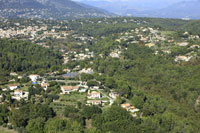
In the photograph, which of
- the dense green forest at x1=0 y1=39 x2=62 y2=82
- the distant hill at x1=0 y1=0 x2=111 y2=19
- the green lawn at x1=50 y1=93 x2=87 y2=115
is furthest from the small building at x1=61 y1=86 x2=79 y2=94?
the distant hill at x1=0 y1=0 x2=111 y2=19

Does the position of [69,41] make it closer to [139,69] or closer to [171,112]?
[139,69]

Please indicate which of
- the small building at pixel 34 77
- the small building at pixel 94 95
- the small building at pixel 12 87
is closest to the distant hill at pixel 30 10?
the small building at pixel 34 77

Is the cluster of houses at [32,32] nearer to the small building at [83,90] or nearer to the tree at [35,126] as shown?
the small building at [83,90]

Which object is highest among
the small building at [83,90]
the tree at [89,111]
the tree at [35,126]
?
the tree at [89,111]

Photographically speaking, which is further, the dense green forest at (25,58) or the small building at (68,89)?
the dense green forest at (25,58)

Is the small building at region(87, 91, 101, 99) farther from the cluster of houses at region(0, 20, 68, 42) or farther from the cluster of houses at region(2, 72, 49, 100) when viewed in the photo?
the cluster of houses at region(0, 20, 68, 42)

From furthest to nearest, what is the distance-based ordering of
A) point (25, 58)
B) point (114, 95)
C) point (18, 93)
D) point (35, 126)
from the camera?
point (25, 58) < point (114, 95) < point (18, 93) < point (35, 126)

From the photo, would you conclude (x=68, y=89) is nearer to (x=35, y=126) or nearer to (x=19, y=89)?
(x=19, y=89)

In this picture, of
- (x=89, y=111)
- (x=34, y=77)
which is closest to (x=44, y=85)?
(x=34, y=77)

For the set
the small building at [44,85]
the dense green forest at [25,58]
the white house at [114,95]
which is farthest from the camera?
the dense green forest at [25,58]

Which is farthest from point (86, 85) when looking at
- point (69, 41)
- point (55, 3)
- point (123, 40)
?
point (55, 3)

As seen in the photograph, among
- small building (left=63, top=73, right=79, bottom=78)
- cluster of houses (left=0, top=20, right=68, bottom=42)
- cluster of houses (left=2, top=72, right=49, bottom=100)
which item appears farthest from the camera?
cluster of houses (left=0, top=20, right=68, bottom=42)
